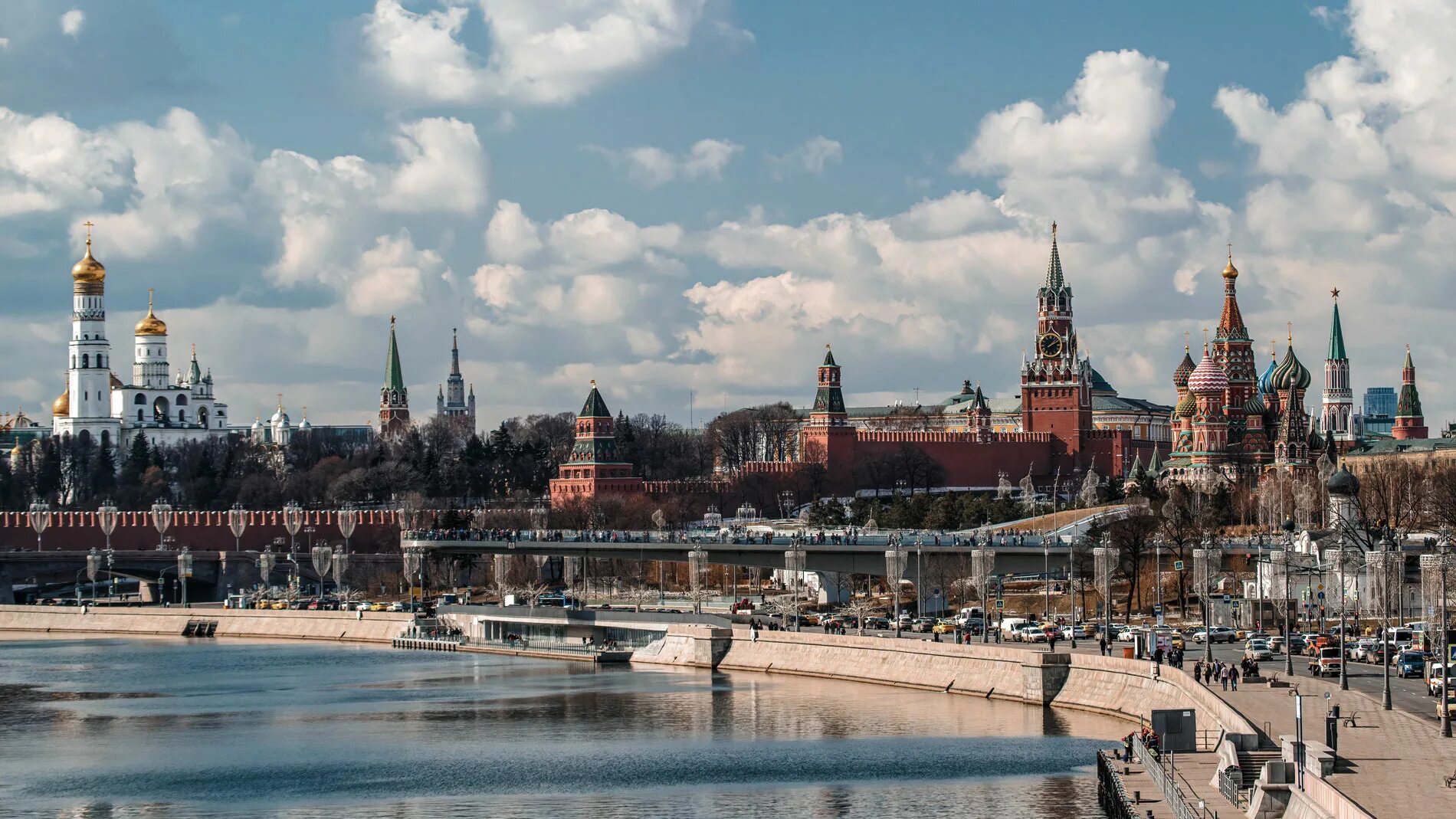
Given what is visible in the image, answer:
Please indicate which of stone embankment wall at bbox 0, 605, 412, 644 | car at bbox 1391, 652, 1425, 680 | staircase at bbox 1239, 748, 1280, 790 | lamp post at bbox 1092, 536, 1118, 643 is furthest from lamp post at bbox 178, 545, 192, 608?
staircase at bbox 1239, 748, 1280, 790

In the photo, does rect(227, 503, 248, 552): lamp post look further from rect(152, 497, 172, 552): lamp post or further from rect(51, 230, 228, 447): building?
rect(51, 230, 228, 447): building

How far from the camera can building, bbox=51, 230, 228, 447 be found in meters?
160

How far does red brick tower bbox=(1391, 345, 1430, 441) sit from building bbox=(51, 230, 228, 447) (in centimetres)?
8491

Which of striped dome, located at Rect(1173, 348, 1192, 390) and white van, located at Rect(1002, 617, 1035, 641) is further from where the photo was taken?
striped dome, located at Rect(1173, 348, 1192, 390)

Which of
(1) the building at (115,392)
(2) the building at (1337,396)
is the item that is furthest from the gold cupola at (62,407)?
(2) the building at (1337,396)

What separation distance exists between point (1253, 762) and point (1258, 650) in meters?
20.1

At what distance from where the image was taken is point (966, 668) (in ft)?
183

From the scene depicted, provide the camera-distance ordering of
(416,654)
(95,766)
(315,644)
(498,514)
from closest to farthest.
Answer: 1. (95,766)
2. (416,654)
3. (315,644)
4. (498,514)

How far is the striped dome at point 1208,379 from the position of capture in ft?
→ 381

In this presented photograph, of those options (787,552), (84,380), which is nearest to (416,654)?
(787,552)

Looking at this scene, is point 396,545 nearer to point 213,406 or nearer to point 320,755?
point 320,755

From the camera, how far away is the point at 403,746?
4900 cm

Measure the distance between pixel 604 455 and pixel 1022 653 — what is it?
7384 cm

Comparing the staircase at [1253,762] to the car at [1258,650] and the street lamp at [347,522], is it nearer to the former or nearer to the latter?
the car at [1258,650]
